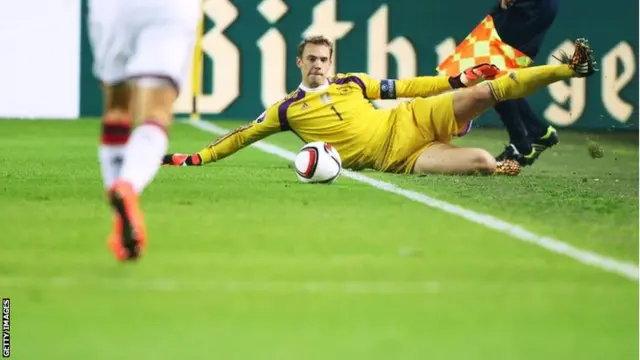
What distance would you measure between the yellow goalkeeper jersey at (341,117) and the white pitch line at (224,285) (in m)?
3.32

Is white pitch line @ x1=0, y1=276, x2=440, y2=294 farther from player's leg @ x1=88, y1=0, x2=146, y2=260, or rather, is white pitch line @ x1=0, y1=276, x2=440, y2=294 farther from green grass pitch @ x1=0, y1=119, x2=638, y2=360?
player's leg @ x1=88, y1=0, x2=146, y2=260

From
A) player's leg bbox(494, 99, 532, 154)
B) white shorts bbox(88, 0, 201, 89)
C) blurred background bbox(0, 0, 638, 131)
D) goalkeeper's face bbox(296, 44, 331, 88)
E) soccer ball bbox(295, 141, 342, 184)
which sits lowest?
blurred background bbox(0, 0, 638, 131)

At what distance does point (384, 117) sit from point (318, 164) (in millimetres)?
798

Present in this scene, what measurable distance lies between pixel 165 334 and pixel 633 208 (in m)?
3.29

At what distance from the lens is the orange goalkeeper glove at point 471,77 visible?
7.36m

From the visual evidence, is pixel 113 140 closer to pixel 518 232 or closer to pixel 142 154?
pixel 142 154

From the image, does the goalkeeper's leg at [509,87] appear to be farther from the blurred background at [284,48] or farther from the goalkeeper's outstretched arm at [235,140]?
the blurred background at [284,48]

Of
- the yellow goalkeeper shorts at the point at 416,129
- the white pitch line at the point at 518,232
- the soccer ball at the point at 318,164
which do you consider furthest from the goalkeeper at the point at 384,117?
the soccer ball at the point at 318,164

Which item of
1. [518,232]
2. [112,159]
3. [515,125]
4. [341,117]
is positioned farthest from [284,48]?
[112,159]

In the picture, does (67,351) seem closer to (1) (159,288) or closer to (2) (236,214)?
(1) (159,288)

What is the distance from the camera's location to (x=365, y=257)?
15.3 ft

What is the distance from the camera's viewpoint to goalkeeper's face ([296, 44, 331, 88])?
7.46 metres

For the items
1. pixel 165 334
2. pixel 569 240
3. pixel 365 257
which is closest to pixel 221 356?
pixel 165 334

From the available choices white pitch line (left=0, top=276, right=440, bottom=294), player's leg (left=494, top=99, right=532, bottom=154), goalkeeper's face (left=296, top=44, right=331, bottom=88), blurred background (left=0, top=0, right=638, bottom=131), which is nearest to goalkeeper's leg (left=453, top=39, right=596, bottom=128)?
goalkeeper's face (left=296, top=44, right=331, bottom=88)
